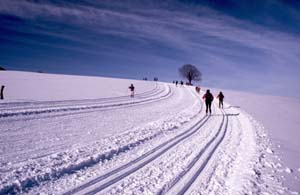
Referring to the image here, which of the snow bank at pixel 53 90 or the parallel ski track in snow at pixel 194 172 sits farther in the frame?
the snow bank at pixel 53 90

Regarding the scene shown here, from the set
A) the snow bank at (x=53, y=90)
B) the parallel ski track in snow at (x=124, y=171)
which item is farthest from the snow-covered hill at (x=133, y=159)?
the snow bank at (x=53, y=90)

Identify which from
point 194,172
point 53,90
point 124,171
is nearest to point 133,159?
point 124,171

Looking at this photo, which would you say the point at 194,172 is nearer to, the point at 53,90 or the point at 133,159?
the point at 133,159

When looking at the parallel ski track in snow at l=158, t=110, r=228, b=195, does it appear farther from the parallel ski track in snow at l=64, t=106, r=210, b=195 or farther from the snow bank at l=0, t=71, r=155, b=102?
the snow bank at l=0, t=71, r=155, b=102

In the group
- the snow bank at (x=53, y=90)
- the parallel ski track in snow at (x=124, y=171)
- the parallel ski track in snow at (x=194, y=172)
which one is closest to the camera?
the parallel ski track in snow at (x=124, y=171)

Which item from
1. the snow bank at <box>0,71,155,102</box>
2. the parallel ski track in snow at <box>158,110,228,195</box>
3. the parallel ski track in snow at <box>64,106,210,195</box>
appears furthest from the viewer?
the snow bank at <box>0,71,155,102</box>

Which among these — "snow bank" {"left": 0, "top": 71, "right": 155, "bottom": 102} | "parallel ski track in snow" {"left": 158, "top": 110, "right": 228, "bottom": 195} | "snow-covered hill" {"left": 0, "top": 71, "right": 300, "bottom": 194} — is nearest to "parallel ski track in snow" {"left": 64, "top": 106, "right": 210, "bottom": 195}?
"snow-covered hill" {"left": 0, "top": 71, "right": 300, "bottom": 194}

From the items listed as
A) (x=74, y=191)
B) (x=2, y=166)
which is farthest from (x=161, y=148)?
(x=2, y=166)

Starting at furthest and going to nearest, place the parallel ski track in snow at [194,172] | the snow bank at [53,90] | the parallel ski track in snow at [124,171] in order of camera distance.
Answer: the snow bank at [53,90] → the parallel ski track in snow at [194,172] → the parallel ski track in snow at [124,171]

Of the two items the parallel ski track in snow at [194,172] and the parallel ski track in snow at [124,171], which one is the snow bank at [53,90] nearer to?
the parallel ski track in snow at [124,171]

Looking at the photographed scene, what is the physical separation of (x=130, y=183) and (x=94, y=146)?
290 centimetres

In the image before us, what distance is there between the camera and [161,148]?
26.9 feet

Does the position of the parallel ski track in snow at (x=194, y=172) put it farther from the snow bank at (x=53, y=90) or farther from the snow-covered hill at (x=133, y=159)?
the snow bank at (x=53, y=90)

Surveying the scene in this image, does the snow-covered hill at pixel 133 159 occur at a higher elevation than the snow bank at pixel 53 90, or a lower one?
lower
